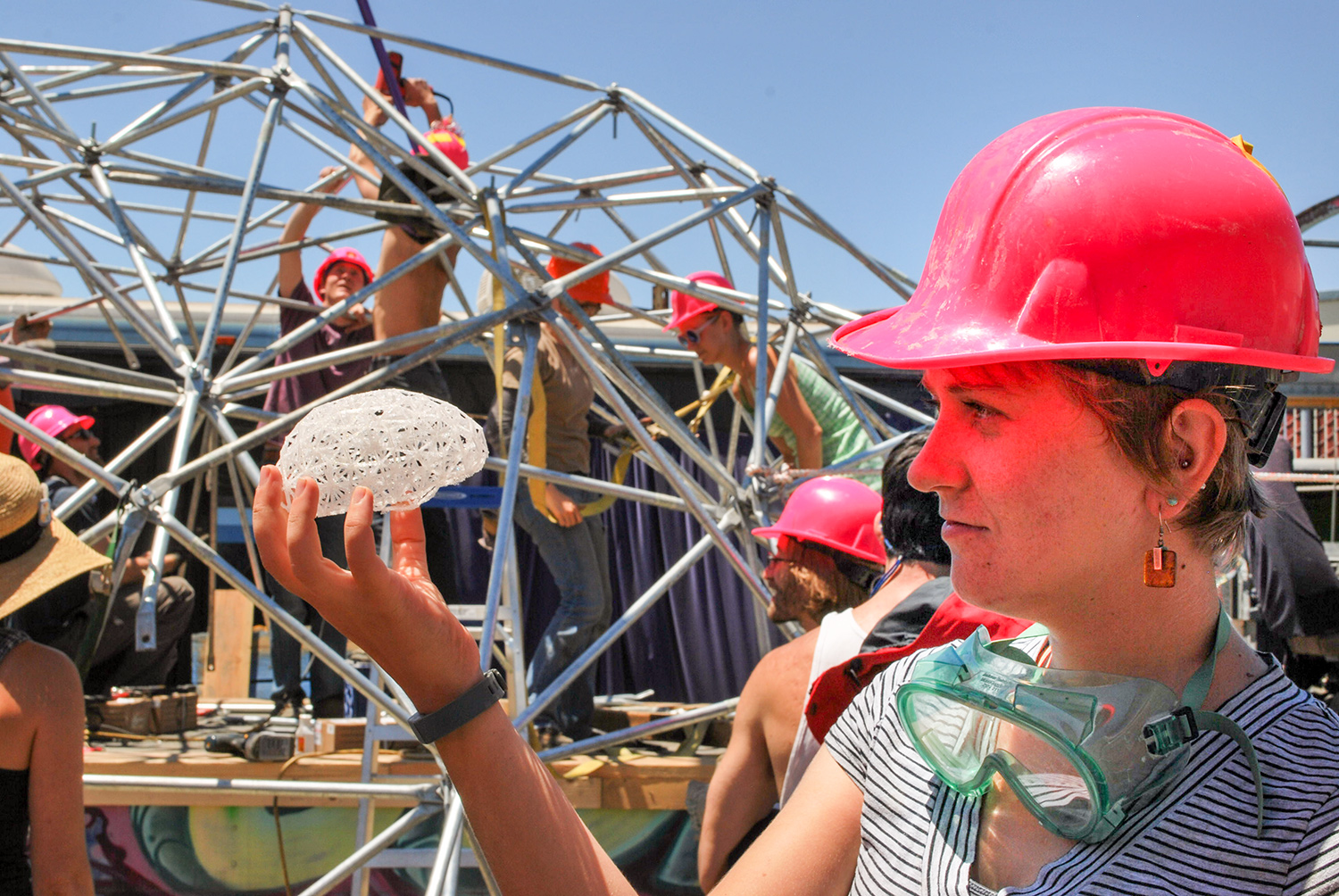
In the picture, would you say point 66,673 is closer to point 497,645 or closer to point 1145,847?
point 1145,847

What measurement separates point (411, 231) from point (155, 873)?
2795mm

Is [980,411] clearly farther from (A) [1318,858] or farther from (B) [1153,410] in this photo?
(A) [1318,858]

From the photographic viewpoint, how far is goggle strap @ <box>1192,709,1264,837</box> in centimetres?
91

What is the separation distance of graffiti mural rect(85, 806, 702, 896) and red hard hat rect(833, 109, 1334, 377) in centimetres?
366

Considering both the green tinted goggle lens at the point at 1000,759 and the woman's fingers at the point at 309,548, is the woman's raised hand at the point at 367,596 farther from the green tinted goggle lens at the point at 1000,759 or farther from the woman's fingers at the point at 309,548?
the green tinted goggle lens at the point at 1000,759

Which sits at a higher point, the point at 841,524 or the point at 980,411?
the point at 980,411

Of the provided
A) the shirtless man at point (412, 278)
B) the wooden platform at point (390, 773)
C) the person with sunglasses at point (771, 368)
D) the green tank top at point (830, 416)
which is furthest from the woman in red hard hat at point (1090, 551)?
the green tank top at point (830, 416)

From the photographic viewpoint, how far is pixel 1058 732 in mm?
1027

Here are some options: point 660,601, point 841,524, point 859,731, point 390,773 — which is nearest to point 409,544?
point 859,731

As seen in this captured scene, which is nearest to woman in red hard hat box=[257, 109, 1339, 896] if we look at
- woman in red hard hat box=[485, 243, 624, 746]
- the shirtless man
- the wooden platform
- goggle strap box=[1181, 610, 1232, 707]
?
goggle strap box=[1181, 610, 1232, 707]

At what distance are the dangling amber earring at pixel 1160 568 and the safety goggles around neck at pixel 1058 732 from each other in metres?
0.10

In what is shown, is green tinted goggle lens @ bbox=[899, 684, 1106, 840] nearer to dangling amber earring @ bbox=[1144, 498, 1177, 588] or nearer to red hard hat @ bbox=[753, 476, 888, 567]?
dangling amber earring @ bbox=[1144, 498, 1177, 588]

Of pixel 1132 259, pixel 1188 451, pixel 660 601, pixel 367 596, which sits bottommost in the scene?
pixel 660 601

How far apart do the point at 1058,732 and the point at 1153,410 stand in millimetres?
322
